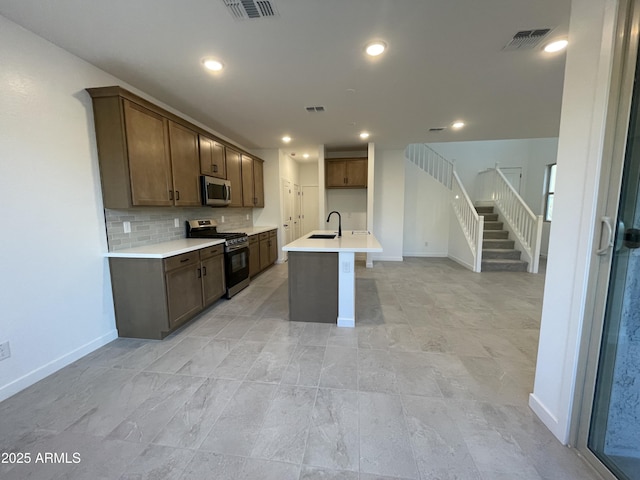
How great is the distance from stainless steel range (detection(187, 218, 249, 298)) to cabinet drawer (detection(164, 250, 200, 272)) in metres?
0.61

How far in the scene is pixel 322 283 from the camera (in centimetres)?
285

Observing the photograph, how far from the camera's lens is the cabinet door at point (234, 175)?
4.16 meters

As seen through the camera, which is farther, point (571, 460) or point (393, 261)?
point (393, 261)

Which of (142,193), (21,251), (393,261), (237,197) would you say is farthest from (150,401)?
(393,261)

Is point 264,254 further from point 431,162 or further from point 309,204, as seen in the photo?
point 431,162

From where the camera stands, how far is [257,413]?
1.58 m

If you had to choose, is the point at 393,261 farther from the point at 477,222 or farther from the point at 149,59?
the point at 149,59

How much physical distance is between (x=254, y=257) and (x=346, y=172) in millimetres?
2890

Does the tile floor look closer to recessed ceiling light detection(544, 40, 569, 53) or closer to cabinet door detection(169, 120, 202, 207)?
cabinet door detection(169, 120, 202, 207)

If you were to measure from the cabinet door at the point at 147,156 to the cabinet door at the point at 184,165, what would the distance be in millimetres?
90

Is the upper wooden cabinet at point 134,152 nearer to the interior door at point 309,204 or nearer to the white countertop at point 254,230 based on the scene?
the white countertop at point 254,230

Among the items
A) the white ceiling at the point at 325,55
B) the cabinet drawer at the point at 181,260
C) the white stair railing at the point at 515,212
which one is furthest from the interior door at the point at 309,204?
the cabinet drawer at the point at 181,260

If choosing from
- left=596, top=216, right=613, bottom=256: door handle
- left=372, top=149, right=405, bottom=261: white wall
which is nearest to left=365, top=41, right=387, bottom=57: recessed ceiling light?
left=596, top=216, right=613, bottom=256: door handle

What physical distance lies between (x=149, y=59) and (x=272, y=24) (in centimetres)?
125
